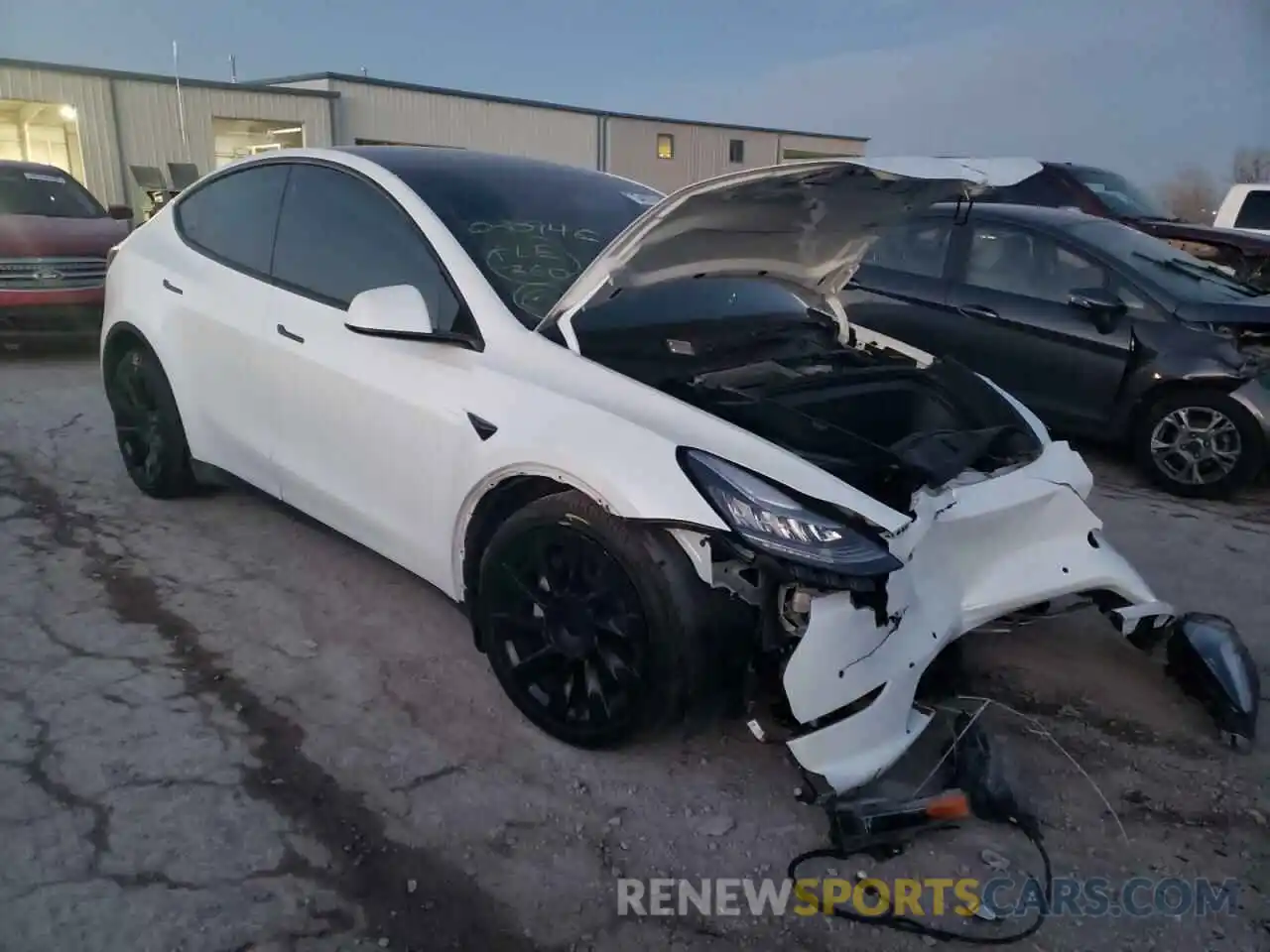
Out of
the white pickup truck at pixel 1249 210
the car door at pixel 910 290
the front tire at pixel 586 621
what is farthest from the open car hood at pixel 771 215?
the white pickup truck at pixel 1249 210

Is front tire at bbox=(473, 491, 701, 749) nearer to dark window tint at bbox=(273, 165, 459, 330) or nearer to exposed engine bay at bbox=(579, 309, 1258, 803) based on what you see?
exposed engine bay at bbox=(579, 309, 1258, 803)

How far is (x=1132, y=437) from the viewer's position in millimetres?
5734

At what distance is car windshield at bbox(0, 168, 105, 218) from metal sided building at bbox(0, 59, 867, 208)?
642 centimetres

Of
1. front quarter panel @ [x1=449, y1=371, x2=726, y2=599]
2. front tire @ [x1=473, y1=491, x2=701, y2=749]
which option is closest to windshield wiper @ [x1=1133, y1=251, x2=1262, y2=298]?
front quarter panel @ [x1=449, y1=371, x2=726, y2=599]

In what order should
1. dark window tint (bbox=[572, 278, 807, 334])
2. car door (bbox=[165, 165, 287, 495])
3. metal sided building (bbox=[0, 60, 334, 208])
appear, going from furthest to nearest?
metal sided building (bbox=[0, 60, 334, 208]) < car door (bbox=[165, 165, 287, 495]) < dark window tint (bbox=[572, 278, 807, 334])

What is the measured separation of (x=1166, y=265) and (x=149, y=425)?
5977 mm

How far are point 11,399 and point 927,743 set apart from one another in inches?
267

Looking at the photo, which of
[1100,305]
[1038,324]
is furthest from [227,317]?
[1100,305]

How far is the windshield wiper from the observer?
5980 millimetres

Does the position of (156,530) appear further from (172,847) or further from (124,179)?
(124,179)

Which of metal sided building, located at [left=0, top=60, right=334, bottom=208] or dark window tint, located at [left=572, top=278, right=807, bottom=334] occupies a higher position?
metal sided building, located at [left=0, top=60, right=334, bottom=208]

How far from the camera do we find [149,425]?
4547 mm

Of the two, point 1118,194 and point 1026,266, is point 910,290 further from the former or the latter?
point 1118,194

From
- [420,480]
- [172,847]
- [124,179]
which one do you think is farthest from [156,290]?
[124,179]
